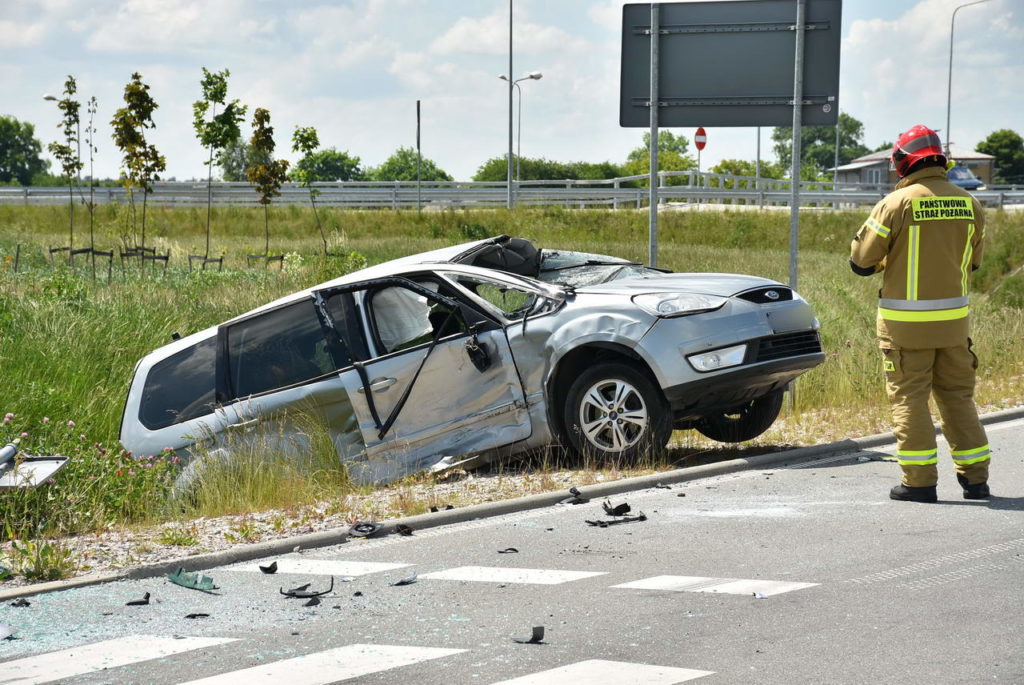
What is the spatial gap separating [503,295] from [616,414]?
47.1 inches

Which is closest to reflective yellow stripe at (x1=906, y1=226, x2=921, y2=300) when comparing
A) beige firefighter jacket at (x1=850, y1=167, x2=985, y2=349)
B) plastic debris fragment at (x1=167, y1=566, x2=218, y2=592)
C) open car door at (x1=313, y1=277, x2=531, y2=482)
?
beige firefighter jacket at (x1=850, y1=167, x2=985, y2=349)

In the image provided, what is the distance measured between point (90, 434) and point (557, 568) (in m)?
6.06

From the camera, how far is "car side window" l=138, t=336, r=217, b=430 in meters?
8.98

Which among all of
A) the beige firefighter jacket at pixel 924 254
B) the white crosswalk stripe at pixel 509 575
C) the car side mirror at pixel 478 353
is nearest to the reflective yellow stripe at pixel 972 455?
the beige firefighter jacket at pixel 924 254

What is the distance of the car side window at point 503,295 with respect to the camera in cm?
832

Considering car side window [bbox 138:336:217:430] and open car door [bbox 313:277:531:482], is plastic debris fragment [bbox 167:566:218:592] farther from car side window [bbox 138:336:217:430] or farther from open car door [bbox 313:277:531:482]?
car side window [bbox 138:336:217:430]

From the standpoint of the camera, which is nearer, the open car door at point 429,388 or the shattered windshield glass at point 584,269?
the open car door at point 429,388

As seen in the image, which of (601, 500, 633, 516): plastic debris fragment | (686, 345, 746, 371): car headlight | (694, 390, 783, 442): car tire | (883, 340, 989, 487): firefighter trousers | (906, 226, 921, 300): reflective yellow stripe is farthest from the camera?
(694, 390, 783, 442): car tire

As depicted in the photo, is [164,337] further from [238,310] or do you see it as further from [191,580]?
[191,580]

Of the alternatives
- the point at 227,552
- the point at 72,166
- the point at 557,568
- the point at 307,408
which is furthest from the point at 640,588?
the point at 72,166

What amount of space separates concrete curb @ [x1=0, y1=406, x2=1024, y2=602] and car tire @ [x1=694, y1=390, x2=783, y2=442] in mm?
388

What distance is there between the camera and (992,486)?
290 inches

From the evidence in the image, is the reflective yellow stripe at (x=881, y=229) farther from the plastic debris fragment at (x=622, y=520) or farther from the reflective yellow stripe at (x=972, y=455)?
the plastic debris fragment at (x=622, y=520)

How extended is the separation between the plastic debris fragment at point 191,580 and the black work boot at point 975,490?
165 inches
